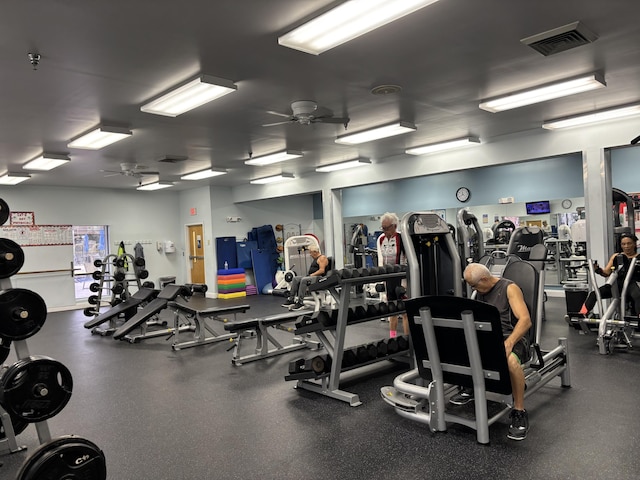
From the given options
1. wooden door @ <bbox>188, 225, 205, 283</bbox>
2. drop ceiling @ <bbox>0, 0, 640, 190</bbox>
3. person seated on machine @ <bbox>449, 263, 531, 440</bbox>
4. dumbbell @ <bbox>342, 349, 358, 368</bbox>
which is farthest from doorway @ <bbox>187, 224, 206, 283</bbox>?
person seated on machine @ <bbox>449, 263, 531, 440</bbox>

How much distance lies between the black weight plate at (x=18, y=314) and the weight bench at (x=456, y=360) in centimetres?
213

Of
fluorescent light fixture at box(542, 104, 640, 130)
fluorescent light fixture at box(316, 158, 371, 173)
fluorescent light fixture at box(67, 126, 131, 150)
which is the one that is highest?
fluorescent light fixture at box(67, 126, 131, 150)

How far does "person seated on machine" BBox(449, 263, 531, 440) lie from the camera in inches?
116

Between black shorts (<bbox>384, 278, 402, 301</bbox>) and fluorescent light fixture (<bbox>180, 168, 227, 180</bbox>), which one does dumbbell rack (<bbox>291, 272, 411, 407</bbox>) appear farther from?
fluorescent light fixture (<bbox>180, 168, 227, 180</bbox>)

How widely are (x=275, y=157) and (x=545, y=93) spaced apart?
4024mm

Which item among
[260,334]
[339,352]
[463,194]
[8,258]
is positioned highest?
[463,194]

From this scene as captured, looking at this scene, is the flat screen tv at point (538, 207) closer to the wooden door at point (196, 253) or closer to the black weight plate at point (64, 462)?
the wooden door at point (196, 253)

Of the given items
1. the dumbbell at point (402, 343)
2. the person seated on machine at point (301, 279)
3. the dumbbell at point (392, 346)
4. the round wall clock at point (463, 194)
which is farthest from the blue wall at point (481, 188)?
the dumbbell at point (392, 346)

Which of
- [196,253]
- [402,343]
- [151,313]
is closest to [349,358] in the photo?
[402,343]

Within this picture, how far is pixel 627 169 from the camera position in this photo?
842 centimetres

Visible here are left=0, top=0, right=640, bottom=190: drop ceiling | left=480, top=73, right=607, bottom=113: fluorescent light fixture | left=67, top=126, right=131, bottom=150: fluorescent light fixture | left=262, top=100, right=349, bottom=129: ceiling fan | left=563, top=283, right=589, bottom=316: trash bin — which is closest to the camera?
left=0, top=0, right=640, bottom=190: drop ceiling

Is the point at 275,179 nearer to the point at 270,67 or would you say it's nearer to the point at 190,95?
the point at 190,95

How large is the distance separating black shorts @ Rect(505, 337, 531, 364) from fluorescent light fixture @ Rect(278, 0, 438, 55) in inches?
86.8

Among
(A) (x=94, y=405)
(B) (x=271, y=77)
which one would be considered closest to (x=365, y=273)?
(B) (x=271, y=77)
